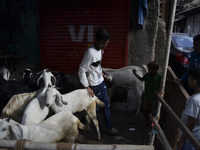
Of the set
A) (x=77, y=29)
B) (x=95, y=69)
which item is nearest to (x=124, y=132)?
(x=95, y=69)

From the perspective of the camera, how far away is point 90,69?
3.30 metres

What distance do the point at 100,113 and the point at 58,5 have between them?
3613mm

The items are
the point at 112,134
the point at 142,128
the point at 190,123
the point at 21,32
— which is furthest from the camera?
the point at 21,32

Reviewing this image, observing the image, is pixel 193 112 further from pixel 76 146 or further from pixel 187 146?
pixel 76 146

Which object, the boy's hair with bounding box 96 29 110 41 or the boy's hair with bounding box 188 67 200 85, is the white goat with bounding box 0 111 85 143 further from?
the boy's hair with bounding box 188 67 200 85

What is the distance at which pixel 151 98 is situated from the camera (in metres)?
3.97

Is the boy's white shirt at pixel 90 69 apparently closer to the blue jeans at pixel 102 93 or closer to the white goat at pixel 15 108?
the blue jeans at pixel 102 93

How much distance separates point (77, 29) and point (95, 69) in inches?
107

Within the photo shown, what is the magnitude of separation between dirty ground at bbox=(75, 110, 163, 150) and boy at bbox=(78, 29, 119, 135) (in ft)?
1.33

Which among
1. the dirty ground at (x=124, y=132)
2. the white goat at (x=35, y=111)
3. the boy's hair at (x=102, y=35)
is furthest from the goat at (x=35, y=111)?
the boy's hair at (x=102, y=35)

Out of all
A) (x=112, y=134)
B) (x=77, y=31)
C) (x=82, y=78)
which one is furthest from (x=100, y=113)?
(x=77, y=31)

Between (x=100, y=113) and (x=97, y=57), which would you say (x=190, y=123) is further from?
(x=100, y=113)

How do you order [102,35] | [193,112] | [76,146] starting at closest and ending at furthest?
[76,146] → [193,112] → [102,35]

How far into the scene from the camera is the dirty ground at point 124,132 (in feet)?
12.0
